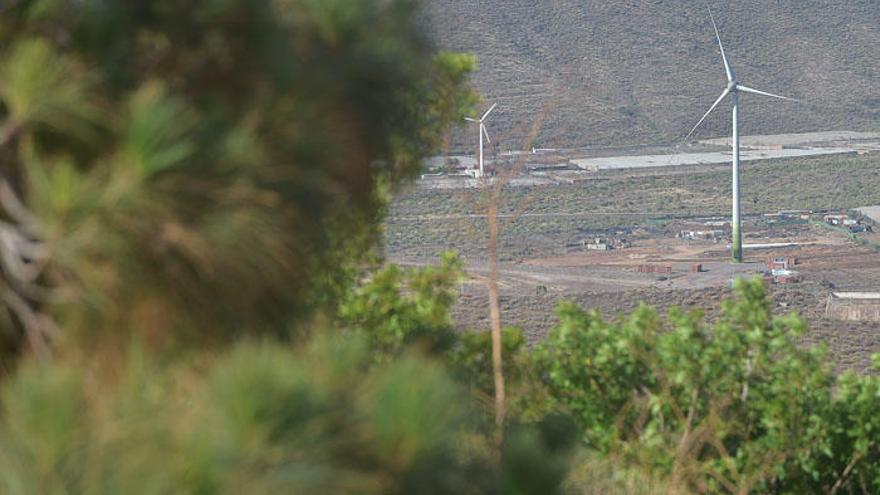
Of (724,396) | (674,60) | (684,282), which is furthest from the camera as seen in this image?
(674,60)

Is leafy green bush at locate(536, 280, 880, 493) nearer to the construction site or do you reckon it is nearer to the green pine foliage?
the green pine foliage

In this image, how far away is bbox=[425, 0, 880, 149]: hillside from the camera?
71.7 meters

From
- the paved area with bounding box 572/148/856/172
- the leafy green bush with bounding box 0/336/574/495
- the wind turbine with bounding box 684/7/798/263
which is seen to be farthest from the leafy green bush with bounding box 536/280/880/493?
the paved area with bounding box 572/148/856/172

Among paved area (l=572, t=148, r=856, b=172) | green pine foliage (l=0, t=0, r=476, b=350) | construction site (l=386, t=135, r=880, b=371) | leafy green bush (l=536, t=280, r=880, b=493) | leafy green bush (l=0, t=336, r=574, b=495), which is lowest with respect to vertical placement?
construction site (l=386, t=135, r=880, b=371)

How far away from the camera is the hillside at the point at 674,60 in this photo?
71.7 meters

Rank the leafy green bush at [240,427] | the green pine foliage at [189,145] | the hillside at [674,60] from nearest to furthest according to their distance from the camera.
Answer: the leafy green bush at [240,427] → the green pine foliage at [189,145] → the hillside at [674,60]

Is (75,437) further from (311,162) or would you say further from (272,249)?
(311,162)

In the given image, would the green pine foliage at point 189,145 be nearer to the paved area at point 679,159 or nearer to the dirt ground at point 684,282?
the dirt ground at point 684,282

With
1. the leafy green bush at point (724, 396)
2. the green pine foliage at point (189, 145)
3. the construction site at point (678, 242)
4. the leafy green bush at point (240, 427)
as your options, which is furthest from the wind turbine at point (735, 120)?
the leafy green bush at point (240, 427)

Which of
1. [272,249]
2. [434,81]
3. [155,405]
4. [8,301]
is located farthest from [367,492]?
[434,81]

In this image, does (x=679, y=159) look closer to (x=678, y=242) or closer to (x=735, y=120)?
(x=678, y=242)

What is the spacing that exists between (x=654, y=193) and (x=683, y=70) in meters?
15.3

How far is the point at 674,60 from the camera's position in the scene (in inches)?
2987

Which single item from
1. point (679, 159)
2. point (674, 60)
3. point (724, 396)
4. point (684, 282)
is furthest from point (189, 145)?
point (674, 60)
